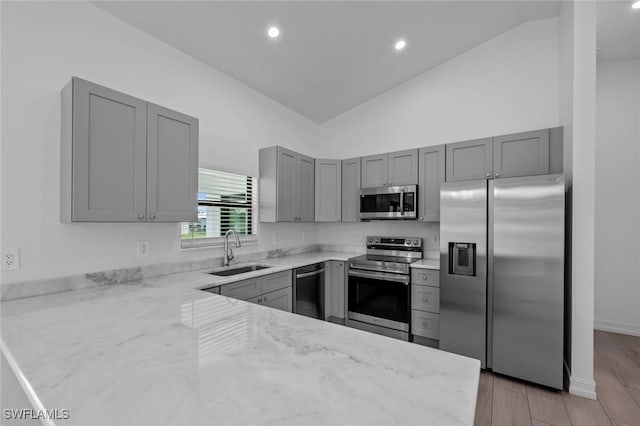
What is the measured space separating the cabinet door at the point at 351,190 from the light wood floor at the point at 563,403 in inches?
88.7

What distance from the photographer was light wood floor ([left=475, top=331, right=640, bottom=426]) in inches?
78.5

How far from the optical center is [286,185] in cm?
355

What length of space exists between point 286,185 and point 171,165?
4.95ft

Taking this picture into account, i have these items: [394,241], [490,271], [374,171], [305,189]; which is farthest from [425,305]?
[305,189]

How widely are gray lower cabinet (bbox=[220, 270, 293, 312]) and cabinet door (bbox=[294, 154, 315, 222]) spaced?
3.34ft

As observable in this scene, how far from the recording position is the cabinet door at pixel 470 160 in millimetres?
3021

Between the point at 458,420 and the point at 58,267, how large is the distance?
2.43 m

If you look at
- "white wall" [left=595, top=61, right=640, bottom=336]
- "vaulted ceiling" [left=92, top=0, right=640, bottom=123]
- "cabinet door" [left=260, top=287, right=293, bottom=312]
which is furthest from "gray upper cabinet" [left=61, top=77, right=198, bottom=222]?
"white wall" [left=595, top=61, right=640, bottom=336]

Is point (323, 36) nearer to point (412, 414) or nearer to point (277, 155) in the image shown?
point (277, 155)

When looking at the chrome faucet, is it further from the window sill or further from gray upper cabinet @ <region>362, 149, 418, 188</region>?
gray upper cabinet @ <region>362, 149, 418, 188</region>

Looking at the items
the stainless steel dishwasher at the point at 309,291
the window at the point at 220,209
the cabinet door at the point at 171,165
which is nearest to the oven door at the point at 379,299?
the stainless steel dishwasher at the point at 309,291

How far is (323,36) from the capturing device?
113 inches

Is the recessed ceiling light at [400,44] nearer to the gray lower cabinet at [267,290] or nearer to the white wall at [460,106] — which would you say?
the white wall at [460,106]

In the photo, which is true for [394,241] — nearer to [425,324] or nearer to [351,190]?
[351,190]
